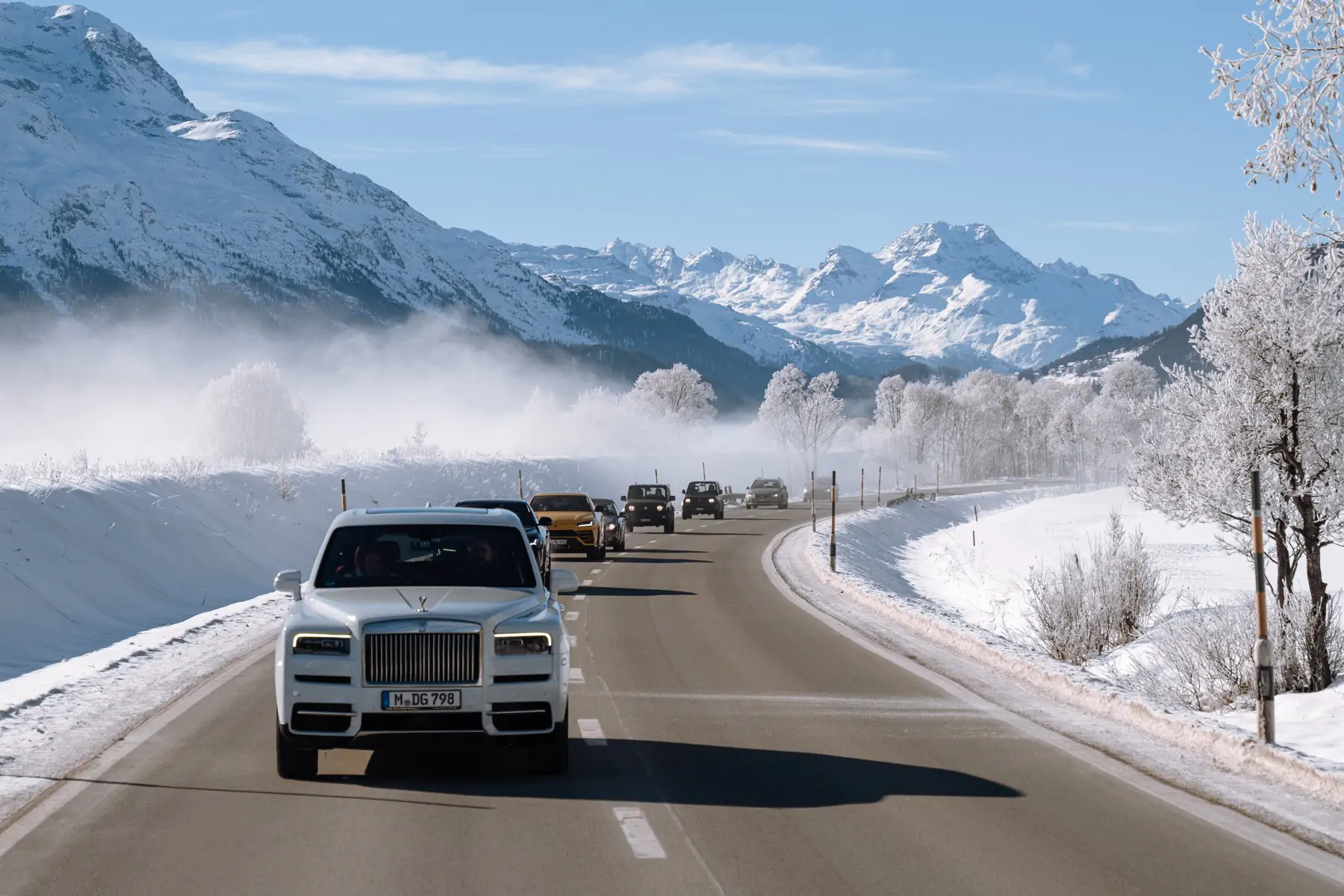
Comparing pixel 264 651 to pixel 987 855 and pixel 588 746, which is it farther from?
pixel 987 855

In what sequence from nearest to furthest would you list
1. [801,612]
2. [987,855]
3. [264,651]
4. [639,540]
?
[987,855], [264,651], [801,612], [639,540]

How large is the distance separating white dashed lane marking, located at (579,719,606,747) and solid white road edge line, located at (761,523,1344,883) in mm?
3297

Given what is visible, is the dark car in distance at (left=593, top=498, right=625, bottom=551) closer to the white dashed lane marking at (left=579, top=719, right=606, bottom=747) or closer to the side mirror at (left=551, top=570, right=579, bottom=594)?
the white dashed lane marking at (left=579, top=719, right=606, bottom=747)

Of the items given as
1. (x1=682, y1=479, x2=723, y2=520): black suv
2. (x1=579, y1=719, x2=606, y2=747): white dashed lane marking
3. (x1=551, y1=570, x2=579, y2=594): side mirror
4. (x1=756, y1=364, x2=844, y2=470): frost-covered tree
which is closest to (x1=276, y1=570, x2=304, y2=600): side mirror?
(x1=551, y1=570, x2=579, y2=594): side mirror

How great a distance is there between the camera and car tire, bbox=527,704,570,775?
934cm

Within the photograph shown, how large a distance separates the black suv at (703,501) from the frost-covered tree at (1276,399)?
31061mm

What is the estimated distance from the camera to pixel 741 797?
8.79 metres

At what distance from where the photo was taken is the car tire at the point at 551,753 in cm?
934

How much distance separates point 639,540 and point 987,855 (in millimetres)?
35789

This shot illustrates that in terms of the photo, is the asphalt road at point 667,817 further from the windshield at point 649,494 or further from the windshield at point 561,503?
the windshield at point 649,494

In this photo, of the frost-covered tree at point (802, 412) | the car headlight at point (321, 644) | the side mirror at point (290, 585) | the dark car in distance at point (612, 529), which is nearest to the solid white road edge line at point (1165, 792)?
the car headlight at point (321, 644)

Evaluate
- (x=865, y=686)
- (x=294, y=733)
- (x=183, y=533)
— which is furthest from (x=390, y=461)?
(x=294, y=733)

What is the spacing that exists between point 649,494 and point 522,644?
40.7 metres

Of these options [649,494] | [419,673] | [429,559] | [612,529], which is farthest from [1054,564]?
[419,673]
